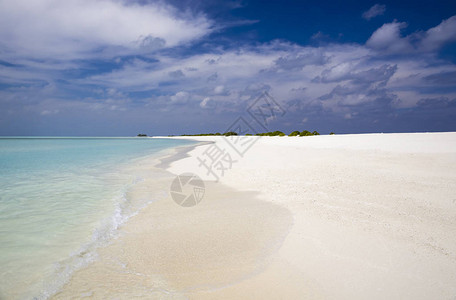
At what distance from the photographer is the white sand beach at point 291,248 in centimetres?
261

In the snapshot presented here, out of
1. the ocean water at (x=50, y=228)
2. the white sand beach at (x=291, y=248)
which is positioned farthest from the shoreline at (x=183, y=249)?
the ocean water at (x=50, y=228)

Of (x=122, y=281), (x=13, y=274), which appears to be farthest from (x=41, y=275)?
(x=122, y=281)

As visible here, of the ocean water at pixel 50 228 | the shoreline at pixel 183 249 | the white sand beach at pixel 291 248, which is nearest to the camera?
the white sand beach at pixel 291 248

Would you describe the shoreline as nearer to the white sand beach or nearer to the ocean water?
the white sand beach

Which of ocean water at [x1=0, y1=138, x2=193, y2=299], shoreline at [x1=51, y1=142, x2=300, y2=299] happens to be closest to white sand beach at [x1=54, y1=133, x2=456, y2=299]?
shoreline at [x1=51, y1=142, x2=300, y2=299]

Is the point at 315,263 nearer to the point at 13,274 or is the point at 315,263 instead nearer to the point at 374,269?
the point at 374,269

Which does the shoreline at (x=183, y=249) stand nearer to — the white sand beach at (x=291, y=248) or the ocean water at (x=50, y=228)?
the white sand beach at (x=291, y=248)

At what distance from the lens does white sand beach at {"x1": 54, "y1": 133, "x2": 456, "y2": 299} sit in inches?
103

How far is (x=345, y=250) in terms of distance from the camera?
3.32 m

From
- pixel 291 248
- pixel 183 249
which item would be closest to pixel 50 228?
pixel 183 249

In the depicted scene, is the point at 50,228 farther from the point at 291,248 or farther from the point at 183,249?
the point at 291,248

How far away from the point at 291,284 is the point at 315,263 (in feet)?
1.86

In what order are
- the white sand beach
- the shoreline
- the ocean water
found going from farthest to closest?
the ocean water, the shoreline, the white sand beach

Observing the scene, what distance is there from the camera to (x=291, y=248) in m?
3.51
